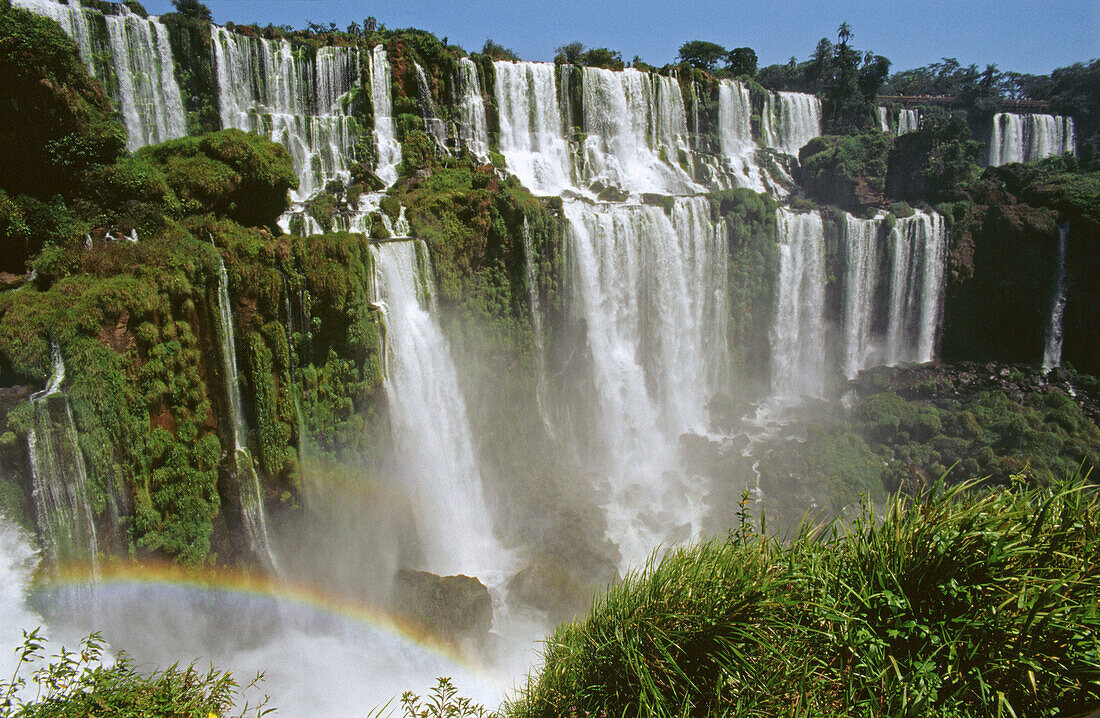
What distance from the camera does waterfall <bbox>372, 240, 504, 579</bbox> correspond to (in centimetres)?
1292

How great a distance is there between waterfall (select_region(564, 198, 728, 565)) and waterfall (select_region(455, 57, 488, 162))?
7.44 metres

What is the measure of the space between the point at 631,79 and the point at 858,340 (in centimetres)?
1645

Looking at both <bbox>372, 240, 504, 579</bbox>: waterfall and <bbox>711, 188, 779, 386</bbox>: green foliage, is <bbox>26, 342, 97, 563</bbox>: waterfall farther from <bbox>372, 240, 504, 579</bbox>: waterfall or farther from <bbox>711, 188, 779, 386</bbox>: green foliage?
<bbox>711, 188, 779, 386</bbox>: green foliage

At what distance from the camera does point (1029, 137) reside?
3553cm

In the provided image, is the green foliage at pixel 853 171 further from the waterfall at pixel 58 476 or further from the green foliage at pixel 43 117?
the waterfall at pixel 58 476

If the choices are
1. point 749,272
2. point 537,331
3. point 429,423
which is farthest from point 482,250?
point 749,272

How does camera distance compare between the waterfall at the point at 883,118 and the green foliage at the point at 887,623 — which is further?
the waterfall at the point at 883,118

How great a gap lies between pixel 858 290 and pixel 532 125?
1618 cm

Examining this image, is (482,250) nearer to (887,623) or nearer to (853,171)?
(887,623)

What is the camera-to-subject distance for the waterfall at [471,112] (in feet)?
79.4

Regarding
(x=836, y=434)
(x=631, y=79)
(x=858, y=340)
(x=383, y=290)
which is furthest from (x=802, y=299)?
(x=383, y=290)

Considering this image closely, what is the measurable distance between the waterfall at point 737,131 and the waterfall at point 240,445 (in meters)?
27.3

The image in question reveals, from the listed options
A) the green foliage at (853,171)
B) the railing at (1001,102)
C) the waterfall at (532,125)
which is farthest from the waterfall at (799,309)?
the railing at (1001,102)

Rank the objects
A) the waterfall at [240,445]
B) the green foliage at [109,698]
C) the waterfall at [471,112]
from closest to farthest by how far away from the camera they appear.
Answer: the green foliage at [109,698]
the waterfall at [240,445]
the waterfall at [471,112]
